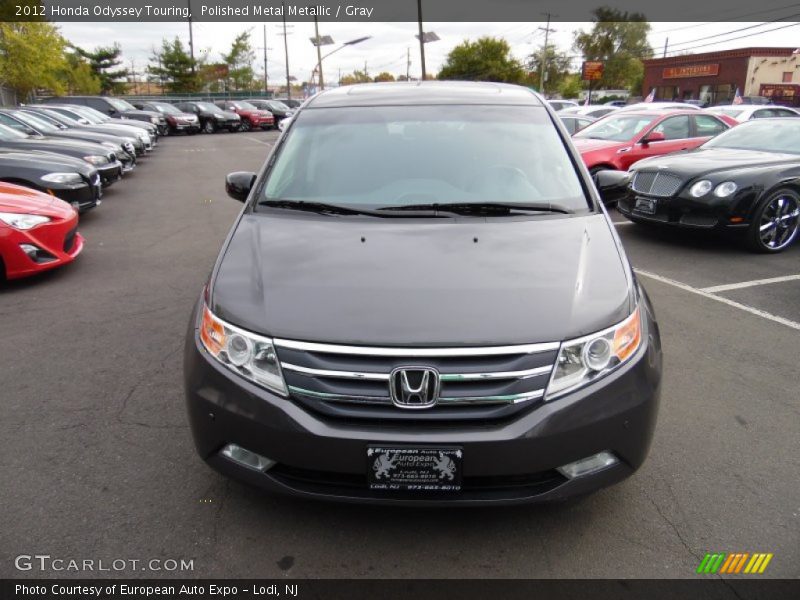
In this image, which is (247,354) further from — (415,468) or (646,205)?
(646,205)

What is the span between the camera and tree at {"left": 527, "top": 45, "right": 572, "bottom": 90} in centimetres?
8094

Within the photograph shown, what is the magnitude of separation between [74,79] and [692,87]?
1924 inches

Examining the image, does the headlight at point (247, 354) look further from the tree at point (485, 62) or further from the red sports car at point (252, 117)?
the tree at point (485, 62)

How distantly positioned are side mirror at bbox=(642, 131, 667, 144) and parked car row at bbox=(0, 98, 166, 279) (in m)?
8.86

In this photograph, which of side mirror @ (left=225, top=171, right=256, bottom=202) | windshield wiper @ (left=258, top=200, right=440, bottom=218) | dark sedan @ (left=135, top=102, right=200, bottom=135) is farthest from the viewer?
dark sedan @ (left=135, top=102, right=200, bottom=135)

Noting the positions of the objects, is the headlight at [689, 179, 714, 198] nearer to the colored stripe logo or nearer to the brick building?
the colored stripe logo

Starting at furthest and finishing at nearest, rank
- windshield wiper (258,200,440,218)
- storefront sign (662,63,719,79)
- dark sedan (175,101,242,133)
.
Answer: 1. storefront sign (662,63,719,79)
2. dark sedan (175,101,242,133)
3. windshield wiper (258,200,440,218)

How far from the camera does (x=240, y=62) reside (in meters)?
72.2

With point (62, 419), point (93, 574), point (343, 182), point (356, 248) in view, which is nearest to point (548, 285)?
point (356, 248)

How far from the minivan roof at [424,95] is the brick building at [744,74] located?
47.3m

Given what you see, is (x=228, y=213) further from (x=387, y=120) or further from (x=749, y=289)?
(x=749, y=289)

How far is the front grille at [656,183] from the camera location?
7.38 meters

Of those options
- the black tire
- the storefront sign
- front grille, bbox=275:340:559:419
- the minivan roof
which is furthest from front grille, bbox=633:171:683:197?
the storefront sign

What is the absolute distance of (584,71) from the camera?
216ft
